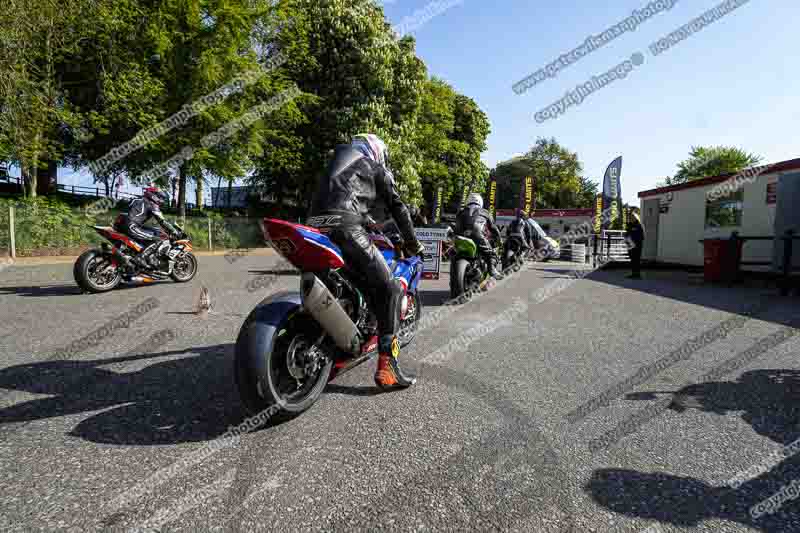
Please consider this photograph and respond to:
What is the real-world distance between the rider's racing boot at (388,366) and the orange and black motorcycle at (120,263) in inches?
248

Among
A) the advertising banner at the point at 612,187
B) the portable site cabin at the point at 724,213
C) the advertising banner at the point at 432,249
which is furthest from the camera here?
the advertising banner at the point at 612,187

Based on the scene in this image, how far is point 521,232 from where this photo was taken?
10938 millimetres

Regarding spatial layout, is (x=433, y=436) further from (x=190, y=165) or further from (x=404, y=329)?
(x=190, y=165)

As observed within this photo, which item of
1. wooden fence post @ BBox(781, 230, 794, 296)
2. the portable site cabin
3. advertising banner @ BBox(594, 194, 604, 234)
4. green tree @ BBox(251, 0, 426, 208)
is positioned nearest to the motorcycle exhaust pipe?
wooden fence post @ BBox(781, 230, 794, 296)

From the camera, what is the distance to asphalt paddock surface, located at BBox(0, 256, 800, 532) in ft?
6.42

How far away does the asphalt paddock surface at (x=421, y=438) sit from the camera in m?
1.96

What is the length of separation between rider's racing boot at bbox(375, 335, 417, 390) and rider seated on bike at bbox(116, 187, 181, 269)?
6.49 metres

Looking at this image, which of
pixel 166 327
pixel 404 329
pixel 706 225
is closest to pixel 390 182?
pixel 404 329

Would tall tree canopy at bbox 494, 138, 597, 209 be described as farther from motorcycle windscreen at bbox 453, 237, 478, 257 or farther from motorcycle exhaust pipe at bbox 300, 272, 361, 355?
motorcycle exhaust pipe at bbox 300, 272, 361, 355

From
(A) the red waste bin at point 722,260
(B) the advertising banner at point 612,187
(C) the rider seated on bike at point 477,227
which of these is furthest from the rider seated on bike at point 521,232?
(B) the advertising banner at point 612,187

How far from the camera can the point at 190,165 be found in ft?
65.7

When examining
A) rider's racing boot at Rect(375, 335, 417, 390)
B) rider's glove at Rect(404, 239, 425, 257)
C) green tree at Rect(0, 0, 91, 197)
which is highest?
green tree at Rect(0, 0, 91, 197)

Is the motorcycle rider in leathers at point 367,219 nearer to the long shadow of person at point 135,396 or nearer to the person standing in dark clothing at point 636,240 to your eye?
the long shadow of person at point 135,396

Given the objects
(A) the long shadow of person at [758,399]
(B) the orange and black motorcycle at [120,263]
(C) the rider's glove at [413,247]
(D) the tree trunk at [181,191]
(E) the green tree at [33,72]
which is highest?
(E) the green tree at [33,72]
